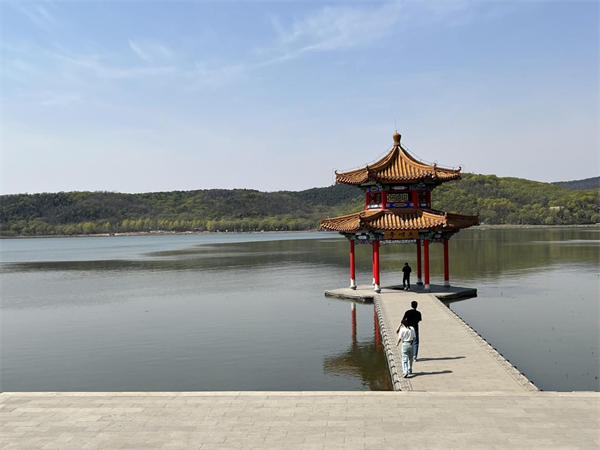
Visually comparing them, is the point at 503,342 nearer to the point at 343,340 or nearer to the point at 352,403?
the point at 343,340

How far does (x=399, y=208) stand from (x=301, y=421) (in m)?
23.0

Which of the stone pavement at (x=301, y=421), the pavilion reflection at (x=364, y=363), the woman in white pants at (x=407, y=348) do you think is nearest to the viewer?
the stone pavement at (x=301, y=421)

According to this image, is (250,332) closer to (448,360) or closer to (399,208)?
(448,360)

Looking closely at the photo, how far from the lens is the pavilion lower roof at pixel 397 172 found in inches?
1247

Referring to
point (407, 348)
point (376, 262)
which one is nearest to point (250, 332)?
point (376, 262)

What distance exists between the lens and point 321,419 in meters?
11.0

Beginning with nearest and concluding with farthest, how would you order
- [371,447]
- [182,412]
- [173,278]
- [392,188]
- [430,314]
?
1. [371,447]
2. [182,412]
3. [430,314]
4. [392,188]
5. [173,278]

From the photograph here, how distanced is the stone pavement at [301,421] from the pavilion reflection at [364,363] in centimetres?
424

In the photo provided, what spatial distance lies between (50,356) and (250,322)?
9610mm

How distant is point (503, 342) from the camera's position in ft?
71.4

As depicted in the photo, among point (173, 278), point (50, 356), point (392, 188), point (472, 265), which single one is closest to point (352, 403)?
point (50, 356)

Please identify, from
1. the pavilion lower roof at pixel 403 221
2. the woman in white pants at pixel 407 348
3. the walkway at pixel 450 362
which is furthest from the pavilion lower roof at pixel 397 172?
the woman in white pants at pixel 407 348

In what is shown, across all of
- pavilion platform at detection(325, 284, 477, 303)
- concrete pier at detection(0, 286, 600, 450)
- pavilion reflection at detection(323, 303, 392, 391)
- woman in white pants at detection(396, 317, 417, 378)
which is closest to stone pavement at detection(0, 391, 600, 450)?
concrete pier at detection(0, 286, 600, 450)

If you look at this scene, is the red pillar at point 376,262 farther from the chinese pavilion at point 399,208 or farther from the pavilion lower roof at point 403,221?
the pavilion lower roof at point 403,221
